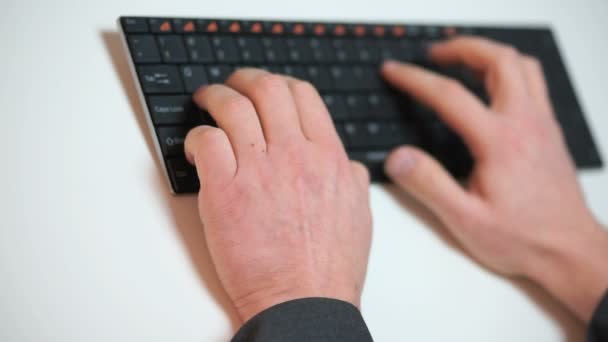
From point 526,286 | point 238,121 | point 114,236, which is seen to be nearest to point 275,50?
point 238,121

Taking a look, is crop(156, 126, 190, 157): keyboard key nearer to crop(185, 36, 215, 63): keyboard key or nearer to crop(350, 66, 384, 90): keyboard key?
crop(185, 36, 215, 63): keyboard key

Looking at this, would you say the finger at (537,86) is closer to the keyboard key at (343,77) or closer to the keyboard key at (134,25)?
the keyboard key at (343,77)

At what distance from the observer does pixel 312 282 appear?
463mm

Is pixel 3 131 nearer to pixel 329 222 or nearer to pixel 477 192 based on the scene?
pixel 329 222

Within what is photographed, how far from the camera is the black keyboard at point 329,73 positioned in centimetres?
52

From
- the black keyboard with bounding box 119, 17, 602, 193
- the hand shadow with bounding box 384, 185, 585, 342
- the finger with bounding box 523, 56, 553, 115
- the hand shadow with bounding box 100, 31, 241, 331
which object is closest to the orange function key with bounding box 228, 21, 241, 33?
the black keyboard with bounding box 119, 17, 602, 193

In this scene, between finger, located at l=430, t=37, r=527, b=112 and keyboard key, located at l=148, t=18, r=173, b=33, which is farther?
finger, located at l=430, t=37, r=527, b=112

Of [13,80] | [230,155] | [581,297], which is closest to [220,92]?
[230,155]

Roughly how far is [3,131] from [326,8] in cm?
37

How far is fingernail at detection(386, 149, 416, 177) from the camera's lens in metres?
0.60

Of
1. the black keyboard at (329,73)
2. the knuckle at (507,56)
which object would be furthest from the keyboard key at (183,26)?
the knuckle at (507,56)

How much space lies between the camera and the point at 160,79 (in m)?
0.52

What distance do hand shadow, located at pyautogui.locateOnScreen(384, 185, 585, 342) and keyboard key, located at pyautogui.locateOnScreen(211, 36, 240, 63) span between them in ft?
0.67

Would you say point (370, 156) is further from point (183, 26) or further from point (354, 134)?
point (183, 26)
